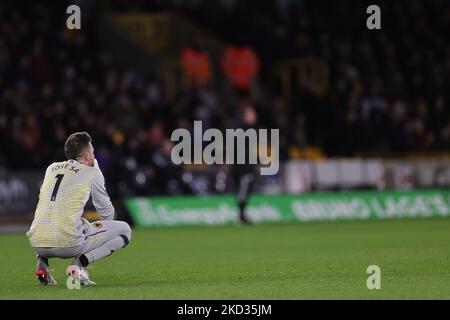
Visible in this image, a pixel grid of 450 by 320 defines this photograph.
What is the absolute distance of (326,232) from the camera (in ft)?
77.6

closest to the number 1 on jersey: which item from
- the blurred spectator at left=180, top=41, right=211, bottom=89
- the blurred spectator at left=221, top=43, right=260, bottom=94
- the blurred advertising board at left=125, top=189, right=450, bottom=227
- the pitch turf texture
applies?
the pitch turf texture

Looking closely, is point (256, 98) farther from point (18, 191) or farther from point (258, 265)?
point (258, 265)

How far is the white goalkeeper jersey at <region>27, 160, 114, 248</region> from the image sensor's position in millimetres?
12266

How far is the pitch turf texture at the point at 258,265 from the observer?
11.7 m

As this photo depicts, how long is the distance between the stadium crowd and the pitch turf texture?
13.9 feet

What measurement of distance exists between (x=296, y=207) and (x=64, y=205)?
16.5 m

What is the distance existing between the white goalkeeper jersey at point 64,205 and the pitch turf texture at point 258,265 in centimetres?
57

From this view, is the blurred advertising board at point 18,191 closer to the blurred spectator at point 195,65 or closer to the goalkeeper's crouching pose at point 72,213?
the blurred spectator at point 195,65

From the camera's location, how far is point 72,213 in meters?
12.3

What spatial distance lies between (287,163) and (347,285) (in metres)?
17.3

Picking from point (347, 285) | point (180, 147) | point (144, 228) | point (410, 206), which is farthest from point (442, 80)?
point (347, 285)
